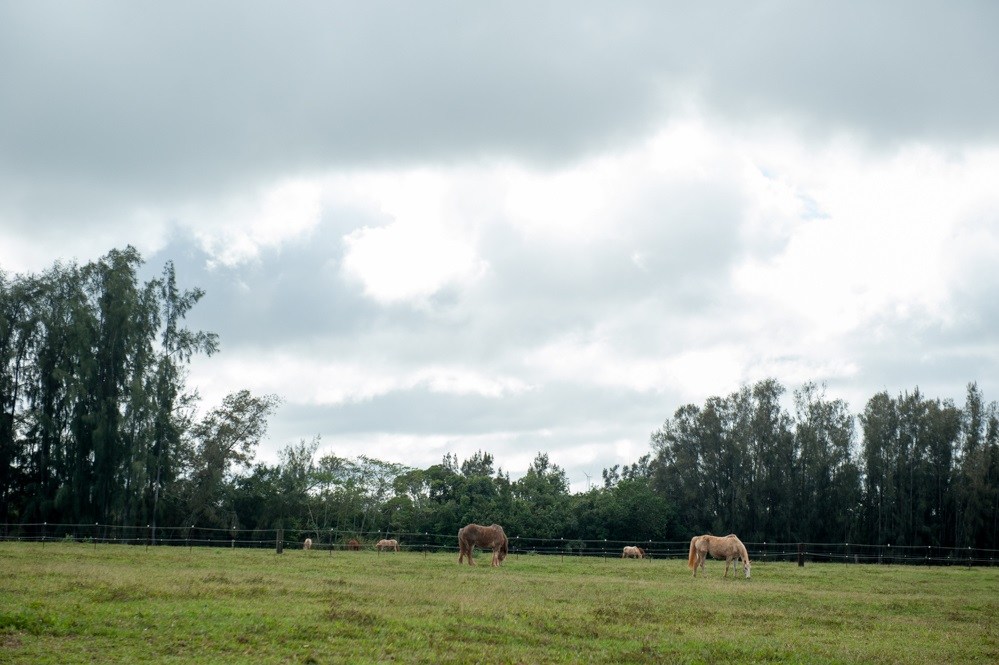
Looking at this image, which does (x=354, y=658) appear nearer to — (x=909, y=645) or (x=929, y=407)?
(x=909, y=645)

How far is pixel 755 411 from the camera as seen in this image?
67.4 m

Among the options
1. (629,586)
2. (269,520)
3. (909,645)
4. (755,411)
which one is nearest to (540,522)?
(269,520)

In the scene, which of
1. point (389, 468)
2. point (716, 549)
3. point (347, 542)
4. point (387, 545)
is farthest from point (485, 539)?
point (389, 468)

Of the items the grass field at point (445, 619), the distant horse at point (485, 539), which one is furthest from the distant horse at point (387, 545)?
the grass field at point (445, 619)

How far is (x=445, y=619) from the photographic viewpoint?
13.4 metres

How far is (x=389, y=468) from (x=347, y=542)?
1849 centimetres

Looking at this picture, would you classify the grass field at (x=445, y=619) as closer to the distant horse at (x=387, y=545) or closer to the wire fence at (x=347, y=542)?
the wire fence at (x=347, y=542)

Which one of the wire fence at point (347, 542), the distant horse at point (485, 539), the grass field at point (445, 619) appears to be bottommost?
the wire fence at point (347, 542)

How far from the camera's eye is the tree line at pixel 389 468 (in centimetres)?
4569

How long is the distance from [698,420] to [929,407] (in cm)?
1725

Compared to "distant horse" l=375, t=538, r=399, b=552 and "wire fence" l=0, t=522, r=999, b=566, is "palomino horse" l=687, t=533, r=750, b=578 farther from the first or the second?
"distant horse" l=375, t=538, r=399, b=552

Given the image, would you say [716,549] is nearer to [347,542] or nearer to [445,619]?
[445,619]

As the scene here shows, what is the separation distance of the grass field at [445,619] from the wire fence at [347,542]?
15.4 metres

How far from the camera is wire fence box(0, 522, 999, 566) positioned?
36844 millimetres
